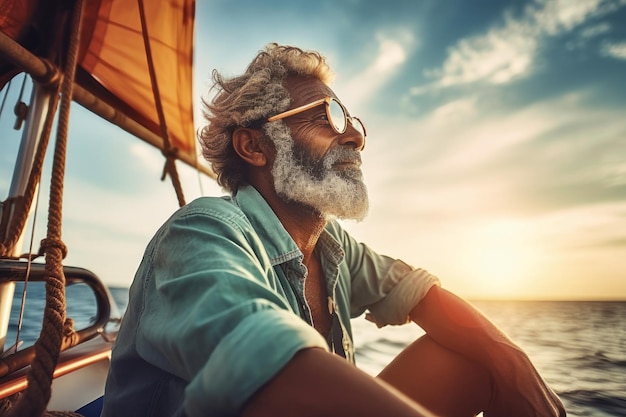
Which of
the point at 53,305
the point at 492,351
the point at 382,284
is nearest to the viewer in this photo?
the point at 53,305

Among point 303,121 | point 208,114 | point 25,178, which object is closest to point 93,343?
point 25,178

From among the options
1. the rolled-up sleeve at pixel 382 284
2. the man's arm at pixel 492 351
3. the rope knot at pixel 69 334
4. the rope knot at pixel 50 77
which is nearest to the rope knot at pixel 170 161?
the rope knot at pixel 50 77

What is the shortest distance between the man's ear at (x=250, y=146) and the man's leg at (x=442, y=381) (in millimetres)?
1199

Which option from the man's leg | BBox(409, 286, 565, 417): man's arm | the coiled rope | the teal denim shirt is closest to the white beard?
A: the teal denim shirt

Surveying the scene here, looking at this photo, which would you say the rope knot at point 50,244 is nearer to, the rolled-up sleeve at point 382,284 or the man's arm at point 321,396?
the rolled-up sleeve at point 382,284

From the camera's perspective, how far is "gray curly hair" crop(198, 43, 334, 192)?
6.15ft

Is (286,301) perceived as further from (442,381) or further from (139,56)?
(139,56)

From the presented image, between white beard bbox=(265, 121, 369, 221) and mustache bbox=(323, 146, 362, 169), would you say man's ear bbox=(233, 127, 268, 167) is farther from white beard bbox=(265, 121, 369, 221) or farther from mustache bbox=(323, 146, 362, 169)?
mustache bbox=(323, 146, 362, 169)

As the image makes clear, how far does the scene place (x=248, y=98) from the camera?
1892mm

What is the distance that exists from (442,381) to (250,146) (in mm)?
1444

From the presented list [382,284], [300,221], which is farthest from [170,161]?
[382,284]

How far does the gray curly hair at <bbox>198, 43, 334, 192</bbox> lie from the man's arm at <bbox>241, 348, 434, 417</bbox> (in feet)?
4.87

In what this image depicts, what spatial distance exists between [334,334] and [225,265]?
101cm

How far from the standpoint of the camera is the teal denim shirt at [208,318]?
55 centimetres
